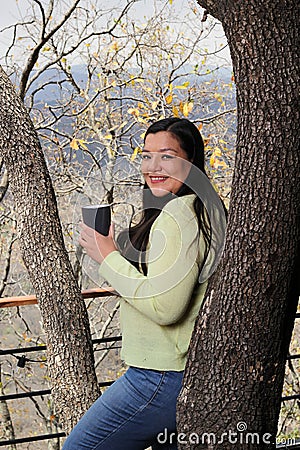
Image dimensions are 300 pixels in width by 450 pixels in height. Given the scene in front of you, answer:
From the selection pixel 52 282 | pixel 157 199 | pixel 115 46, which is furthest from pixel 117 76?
pixel 157 199

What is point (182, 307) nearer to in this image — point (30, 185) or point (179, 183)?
point (179, 183)

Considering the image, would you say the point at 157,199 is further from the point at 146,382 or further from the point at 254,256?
the point at 146,382

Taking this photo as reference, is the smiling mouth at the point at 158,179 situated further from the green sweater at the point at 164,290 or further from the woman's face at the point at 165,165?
the green sweater at the point at 164,290

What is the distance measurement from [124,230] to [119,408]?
16.6 inches

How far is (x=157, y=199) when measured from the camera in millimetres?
1553

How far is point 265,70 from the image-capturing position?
1.32m

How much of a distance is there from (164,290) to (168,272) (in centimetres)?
4

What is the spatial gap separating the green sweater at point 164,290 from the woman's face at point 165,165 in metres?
0.08

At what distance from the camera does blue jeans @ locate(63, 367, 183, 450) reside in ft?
4.66

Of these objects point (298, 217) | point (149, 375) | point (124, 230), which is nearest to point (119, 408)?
point (149, 375)

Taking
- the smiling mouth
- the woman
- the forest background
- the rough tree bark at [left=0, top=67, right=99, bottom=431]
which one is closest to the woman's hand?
the woman

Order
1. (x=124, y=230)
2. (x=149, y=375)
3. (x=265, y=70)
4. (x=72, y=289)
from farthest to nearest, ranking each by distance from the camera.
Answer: (x=72, y=289), (x=124, y=230), (x=149, y=375), (x=265, y=70)

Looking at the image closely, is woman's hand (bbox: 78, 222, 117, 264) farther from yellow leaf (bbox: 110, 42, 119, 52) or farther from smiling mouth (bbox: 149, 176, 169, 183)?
yellow leaf (bbox: 110, 42, 119, 52)

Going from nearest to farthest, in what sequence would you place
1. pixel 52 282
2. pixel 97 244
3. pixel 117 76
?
pixel 97 244 < pixel 52 282 < pixel 117 76
